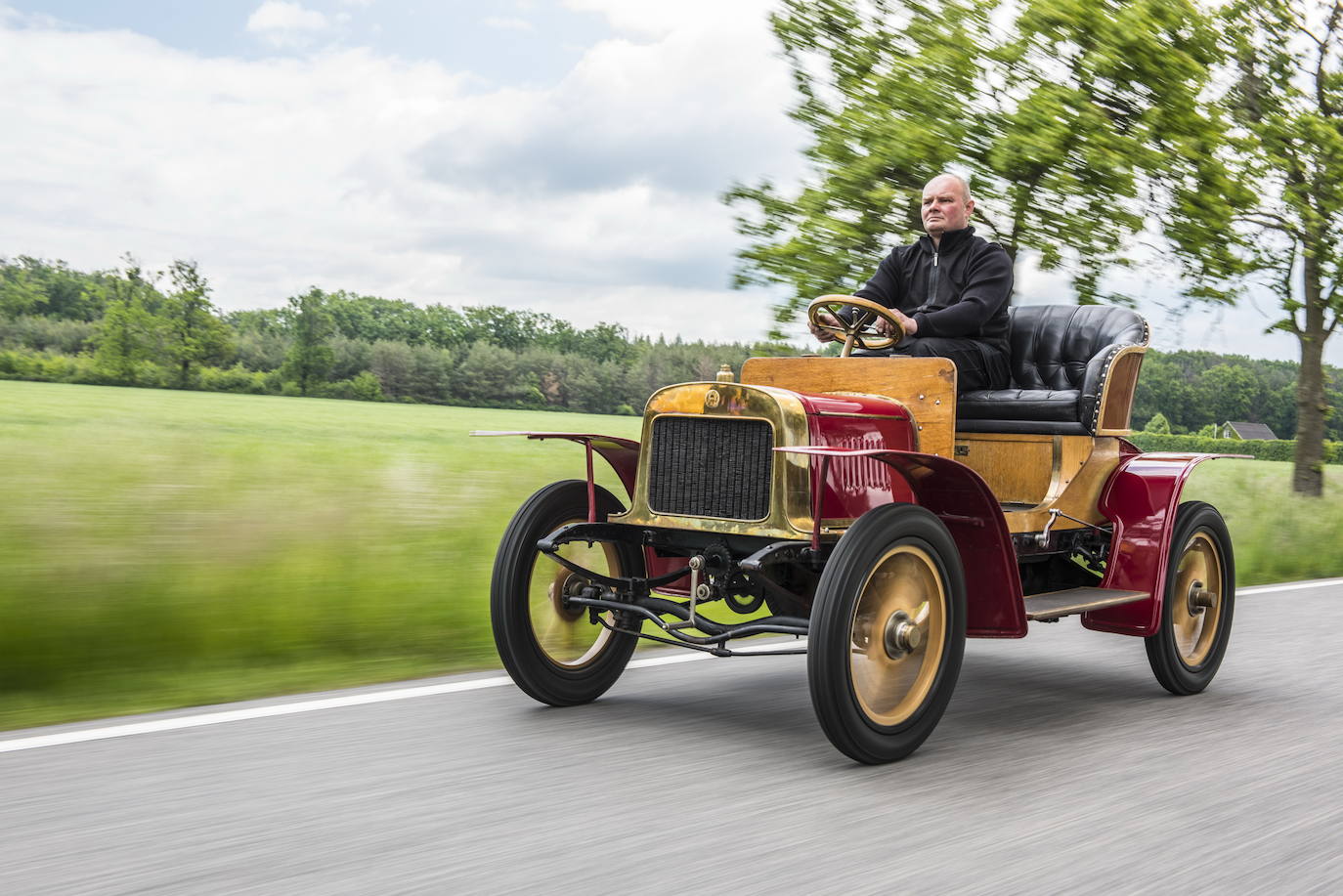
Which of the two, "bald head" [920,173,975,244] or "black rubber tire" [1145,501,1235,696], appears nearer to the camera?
"black rubber tire" [1145,501,1235,696]

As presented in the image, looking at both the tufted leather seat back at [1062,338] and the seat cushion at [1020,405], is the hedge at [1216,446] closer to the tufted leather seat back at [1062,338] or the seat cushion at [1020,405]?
the tufted leather seat back at [1062,338]

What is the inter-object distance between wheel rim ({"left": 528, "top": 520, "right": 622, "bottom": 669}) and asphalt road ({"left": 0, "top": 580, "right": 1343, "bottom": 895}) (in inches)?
9.3

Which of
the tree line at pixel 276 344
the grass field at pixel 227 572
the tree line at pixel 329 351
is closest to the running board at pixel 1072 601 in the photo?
the grass field at pixel 227 572

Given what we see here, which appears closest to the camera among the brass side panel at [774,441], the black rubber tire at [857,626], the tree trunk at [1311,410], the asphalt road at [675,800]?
the asphalt road at [675,800]

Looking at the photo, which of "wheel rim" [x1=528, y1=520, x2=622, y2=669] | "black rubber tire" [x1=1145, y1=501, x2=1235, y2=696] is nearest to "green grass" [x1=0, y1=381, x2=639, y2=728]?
"wheel rim" [x1=528, y1=520, x2=622, y2=669]

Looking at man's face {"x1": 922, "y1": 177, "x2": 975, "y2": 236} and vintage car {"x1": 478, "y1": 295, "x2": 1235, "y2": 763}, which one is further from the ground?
man's face {"x1": 922, "y1": 177, "x2": 975, "y2": 236}

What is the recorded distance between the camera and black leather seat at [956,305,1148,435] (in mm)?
5695

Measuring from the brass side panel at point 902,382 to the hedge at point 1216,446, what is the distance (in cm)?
196

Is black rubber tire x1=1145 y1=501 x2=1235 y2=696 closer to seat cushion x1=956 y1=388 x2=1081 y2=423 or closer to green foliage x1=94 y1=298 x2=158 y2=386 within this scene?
seat cushion x1=956 y1=388 x2=1081 y2=423

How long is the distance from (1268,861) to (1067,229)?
329 inches

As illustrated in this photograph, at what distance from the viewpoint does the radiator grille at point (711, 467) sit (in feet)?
14.8

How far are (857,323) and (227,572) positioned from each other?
140 inches

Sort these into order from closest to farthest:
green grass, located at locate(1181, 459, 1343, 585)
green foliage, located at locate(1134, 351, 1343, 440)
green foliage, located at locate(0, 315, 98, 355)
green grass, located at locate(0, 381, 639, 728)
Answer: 1. green grass, located at locate(0, 381, 639, 728)
2. green grass, located at locate(1181, 459, 1343, 585)
3. green foliage, located at locate(1134, 351, 1343, 440)
4. green foliage, located at locate(0, 315, 98, 355)

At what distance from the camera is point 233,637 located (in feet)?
18.6
